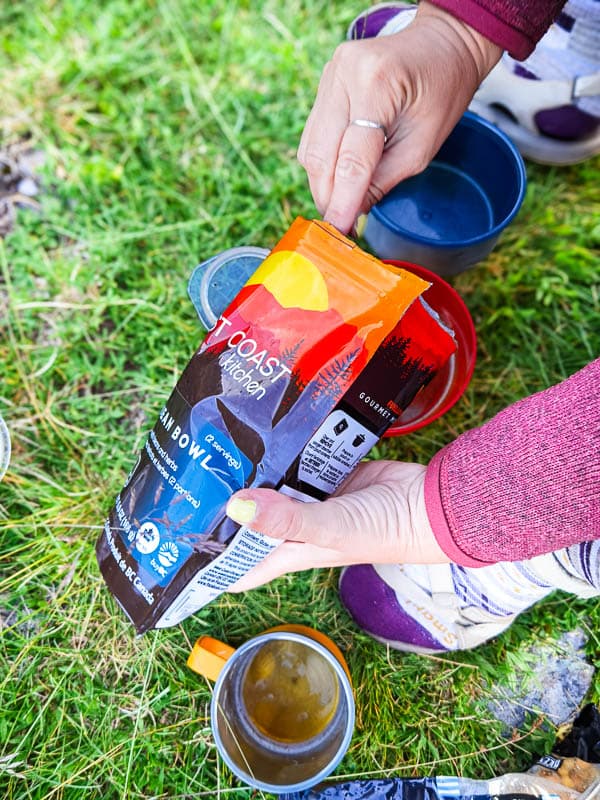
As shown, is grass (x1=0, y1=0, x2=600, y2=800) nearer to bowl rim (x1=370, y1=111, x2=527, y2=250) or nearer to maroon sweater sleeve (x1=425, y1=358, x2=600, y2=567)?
bowl rim (x1=370, y1=111, x2=527, y2=250)

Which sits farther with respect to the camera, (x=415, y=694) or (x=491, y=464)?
(x=415, y=694)

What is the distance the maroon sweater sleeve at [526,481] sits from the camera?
961 millimetres

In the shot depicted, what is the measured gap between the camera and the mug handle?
47.4 inches

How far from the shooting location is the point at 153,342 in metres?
1.51

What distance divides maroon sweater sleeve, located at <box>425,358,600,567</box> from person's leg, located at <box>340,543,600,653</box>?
0.53 feet

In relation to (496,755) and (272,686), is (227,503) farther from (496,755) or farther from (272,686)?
(496,755)

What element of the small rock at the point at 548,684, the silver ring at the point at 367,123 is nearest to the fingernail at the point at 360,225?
the silver ring at the point at 367,123

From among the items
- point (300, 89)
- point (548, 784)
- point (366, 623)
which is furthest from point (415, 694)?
point (300, 89)

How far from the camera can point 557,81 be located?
151 centimetres

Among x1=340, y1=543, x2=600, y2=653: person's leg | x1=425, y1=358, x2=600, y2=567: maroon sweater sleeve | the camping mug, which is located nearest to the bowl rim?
x1=425, y1=358, x2=600, y2=567: maroon sweater sleeve

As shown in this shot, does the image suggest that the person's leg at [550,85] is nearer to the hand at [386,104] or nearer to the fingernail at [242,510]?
the hand at [386,104]

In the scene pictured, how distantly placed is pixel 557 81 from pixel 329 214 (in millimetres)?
786

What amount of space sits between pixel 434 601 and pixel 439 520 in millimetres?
266

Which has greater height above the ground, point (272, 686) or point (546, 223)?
point (546, 223)
